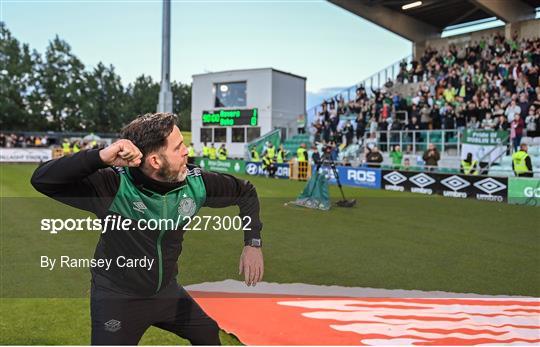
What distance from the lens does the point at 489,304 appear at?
5.12 m

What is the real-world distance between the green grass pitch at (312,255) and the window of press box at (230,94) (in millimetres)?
26694

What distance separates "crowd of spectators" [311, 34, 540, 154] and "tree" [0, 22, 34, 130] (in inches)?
1736

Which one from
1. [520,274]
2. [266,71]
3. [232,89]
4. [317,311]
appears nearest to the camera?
[317,311]

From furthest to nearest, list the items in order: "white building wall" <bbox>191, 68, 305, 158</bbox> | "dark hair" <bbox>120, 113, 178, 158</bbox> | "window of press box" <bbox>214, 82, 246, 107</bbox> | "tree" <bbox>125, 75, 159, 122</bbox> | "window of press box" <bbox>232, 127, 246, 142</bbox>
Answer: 1. "tree" <bbox>125, 75, 159, 122</bbox>
2. "window of press box" <bbox>214, 82, 246, 107</bbox>
3. "window of press box" <bbox>232, 127, 246, 142</bbox>
4. "white building wall" <bbox>191, 68, 305, 158</bbox>
5. "dark hair" <bbox>120, 113, 178, 158</bbox>

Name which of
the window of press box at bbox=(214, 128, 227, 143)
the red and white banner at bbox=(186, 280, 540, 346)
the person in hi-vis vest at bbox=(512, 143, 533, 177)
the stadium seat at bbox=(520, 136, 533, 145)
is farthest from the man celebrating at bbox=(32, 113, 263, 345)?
the window of press box at bbox=(214, 128, 227, 143)

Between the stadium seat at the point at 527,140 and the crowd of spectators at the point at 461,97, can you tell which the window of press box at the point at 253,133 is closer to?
the crowd of spectators at the point at 461,97

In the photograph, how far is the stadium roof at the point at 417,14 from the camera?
1028 inches

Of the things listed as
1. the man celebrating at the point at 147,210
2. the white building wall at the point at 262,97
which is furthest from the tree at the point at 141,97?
the man celebrating at the point at 147,210

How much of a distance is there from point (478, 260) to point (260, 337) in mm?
4632

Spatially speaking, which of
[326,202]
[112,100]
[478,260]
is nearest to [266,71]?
[326,202]

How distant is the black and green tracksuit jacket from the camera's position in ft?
7.83

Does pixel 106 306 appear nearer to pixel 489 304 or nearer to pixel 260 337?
pixel 260 337

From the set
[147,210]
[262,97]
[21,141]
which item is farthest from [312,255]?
[21,141]

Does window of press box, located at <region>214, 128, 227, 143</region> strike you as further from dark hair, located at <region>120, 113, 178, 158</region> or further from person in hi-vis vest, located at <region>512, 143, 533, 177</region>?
dark hair, located at <region>120, 113, 178, 158</region>
